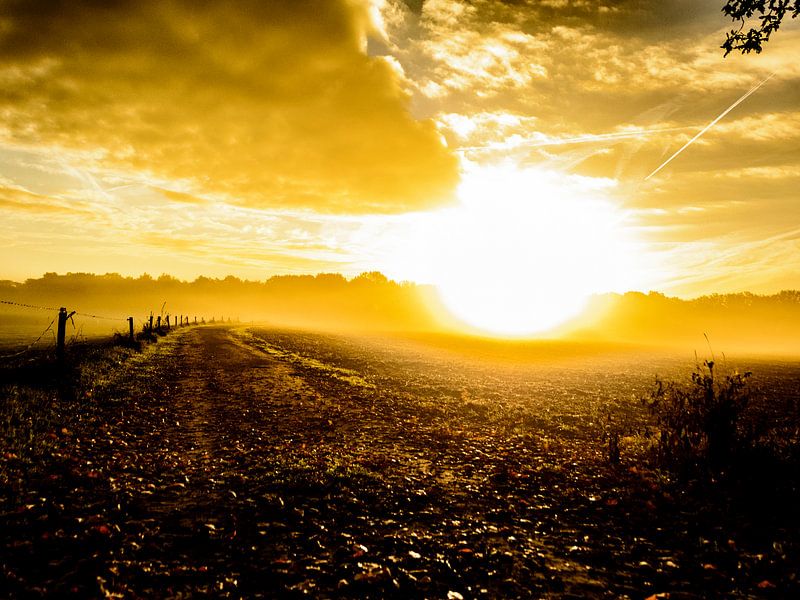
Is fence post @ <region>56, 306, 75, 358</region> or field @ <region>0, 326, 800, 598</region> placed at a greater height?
fence post @ <region>56, 306, 75, 358</region>

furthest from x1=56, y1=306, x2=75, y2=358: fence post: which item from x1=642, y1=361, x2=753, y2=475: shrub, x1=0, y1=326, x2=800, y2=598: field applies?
x1=642, y1=361, x2=753, y2=475: shrub

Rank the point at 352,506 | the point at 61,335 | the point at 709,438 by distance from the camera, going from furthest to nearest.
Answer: the point at 61,335 → the point at 709,438 → the point at 352,506

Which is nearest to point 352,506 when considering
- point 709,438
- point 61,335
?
point 709,438

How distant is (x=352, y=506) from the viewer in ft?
26.7

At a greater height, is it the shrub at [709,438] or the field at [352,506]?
the shrub at [709,438]

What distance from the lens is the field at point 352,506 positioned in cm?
577

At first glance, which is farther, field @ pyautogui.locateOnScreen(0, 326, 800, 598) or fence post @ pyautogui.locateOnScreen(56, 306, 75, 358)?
fence post @ pyautogui.locateOnScreen(56, 306, 75, 358)

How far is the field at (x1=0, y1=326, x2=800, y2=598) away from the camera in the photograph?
577cm

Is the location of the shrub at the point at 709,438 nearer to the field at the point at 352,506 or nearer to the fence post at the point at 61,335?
the field at the point at 352,506

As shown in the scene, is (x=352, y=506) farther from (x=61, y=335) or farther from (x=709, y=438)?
(x=61, y=335)

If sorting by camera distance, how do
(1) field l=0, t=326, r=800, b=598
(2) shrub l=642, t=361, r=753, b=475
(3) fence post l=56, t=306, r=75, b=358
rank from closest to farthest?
(1) field l=0, t=326, r=800, b=598 < (2) shrub l=642, t=361, r=753, b=475 < (3) fence post l=56, t=306, r=75, b=358

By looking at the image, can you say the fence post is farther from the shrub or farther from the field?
the shrub

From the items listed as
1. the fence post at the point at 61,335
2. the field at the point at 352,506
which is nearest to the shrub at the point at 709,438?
the field at the point at 352,506

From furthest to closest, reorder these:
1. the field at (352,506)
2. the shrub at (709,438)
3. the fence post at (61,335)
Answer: the fence post at (61,335), the shrub at (709,438), the field at (352,506)
